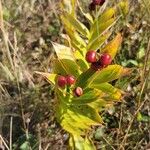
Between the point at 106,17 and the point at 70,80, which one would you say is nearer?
the point at 70,80

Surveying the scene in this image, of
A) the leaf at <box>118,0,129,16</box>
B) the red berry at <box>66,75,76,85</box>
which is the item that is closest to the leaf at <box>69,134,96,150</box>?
the red berry at <box>66,75,76,85</box>

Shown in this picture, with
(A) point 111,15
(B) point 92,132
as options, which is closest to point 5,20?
(B) point 92,132

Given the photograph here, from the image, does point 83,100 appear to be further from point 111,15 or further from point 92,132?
point 92,132

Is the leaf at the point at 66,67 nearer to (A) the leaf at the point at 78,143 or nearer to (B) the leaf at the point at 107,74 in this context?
(B) the leaf at the point at 107,74

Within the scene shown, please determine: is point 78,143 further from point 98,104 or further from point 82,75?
point 82,75

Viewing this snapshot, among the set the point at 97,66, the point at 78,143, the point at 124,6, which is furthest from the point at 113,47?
the point at 124,6

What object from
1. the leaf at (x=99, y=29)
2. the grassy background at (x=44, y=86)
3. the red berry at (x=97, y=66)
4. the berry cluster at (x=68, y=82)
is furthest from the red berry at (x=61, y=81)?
the grassy background at (x=44, y=86)

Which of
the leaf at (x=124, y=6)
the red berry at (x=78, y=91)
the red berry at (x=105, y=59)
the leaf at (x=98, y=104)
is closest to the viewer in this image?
the red berry at (x=105, y=59)
